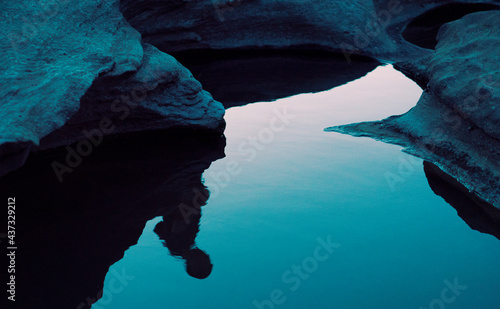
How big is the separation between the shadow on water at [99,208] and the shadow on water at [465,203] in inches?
40.2

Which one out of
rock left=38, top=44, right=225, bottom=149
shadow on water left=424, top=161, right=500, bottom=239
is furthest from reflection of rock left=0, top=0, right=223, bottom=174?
shadow on water left=424, top=161, right=500, bottom=239

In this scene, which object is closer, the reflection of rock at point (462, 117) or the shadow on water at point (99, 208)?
the shadow on water at point (99, 208)

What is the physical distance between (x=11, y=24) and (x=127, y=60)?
536 mm

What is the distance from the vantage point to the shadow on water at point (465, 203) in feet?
6.93

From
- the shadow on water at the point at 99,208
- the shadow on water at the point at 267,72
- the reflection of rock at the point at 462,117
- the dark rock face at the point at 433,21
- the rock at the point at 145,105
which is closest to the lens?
the shadow on water at the point at 99,208

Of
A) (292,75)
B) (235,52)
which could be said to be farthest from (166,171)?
(235,52)

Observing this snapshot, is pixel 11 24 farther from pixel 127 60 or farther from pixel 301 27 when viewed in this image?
pixel 301 27

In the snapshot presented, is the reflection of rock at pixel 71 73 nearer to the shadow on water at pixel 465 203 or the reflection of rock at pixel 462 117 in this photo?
the reflection of rock at pixel 462 117

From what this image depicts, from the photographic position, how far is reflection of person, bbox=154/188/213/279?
6.04 feet

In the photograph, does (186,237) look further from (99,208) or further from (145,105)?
(145,105)

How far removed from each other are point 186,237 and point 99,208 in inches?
17.4

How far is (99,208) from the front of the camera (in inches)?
88.3

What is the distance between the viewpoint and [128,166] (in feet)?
8.64

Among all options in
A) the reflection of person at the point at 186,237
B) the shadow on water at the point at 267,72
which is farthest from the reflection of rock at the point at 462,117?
the reflection of person at the point at 186,237
